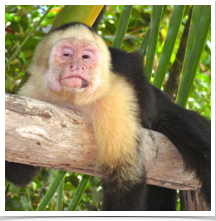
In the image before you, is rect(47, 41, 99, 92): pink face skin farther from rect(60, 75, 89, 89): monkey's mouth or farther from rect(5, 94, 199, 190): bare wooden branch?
rect(5, 94, 199, 190): bare wooden branch

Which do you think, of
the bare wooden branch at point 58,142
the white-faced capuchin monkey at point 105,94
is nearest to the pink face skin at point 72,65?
the white-faced capuchin monkey at point 105,94

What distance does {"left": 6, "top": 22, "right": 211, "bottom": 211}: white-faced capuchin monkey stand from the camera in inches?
54.0

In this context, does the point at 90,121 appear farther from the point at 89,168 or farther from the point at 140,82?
the point at 140,82

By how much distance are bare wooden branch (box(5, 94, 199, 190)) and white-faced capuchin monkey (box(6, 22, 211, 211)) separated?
0.06 metres

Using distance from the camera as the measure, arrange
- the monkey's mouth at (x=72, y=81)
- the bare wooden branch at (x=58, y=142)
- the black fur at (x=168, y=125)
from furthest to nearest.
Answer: the black fur at (x=168, y=125) < the monkey's mouth at (x=72, y=81) < the bare wooden branch at (x=58, y=142)

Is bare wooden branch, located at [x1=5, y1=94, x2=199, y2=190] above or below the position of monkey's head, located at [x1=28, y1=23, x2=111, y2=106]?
below

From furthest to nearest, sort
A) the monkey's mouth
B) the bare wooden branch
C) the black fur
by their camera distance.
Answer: the black fur
the monkey's mouth
the bare wooden branch

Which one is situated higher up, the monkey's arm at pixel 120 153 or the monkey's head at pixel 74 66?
the monkey's head at pixel 74 66

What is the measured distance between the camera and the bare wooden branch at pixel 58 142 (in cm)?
108

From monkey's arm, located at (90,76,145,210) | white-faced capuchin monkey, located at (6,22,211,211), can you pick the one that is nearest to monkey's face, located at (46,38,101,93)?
white-faced capuchin monkey, located at (6,22,211,211)

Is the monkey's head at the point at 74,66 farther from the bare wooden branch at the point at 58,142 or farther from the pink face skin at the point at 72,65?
the bare wooden branch at the point at 58,142

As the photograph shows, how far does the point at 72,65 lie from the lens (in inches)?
52.8

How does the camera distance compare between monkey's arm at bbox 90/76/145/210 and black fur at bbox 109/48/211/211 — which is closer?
monkey's arm at bbox 90/76/145/210

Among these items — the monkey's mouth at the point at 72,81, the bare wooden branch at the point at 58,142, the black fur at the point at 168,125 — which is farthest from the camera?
the black fur at the point at 168,125
